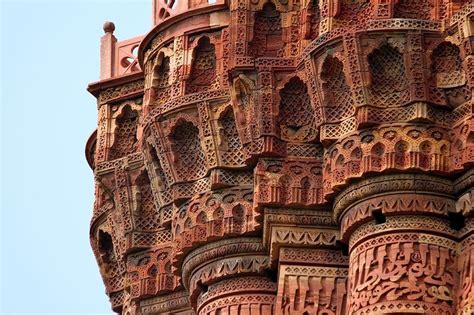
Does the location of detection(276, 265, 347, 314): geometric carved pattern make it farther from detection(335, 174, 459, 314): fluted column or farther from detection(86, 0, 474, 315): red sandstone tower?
detection(335, 174, 459, 314): fluted column

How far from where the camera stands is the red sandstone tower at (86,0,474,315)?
32688 mm

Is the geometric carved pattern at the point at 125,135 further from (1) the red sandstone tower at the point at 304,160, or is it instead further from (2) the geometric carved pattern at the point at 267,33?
(2) the geometric carved pattern at the point at 267,33

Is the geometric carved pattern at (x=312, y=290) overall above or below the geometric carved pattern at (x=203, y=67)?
below

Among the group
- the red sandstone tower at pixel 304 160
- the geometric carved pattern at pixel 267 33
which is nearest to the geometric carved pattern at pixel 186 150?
the red sandstone tower at pixel 304 160

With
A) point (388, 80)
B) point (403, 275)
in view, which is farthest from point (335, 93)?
point (403, 275)

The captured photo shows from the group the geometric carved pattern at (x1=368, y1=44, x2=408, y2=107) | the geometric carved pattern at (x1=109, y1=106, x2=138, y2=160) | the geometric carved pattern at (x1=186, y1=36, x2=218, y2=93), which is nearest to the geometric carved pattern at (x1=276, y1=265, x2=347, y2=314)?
the geometric carved pattern at (x1=368, y1=44, x2=408, y2=107)

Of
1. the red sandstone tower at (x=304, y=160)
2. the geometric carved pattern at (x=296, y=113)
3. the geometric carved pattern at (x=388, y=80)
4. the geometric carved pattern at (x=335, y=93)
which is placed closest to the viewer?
the red sandstone tower at (x=304, y=160)

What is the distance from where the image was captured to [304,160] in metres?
33.7

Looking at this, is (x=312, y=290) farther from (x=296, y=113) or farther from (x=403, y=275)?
(x=296, y=113)

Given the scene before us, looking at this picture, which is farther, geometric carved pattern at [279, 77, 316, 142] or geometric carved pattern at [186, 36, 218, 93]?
geometric carved pattern at [186, 36, 218, 93]

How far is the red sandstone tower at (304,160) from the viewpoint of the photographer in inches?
1287

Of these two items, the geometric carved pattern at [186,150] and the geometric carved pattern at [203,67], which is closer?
the geometric carved pattern at [186,150]

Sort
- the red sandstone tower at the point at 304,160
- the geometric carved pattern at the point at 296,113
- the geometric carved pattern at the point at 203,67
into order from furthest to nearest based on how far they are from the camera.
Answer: the geometric carved pattern at the point at 203,67 < the geometric carved pattern at the point at 296,113 < the red sandstone tower at the point at 304,160

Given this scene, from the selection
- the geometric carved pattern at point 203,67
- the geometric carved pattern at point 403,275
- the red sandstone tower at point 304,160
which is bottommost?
the geometric carved pattern at point 403,275
